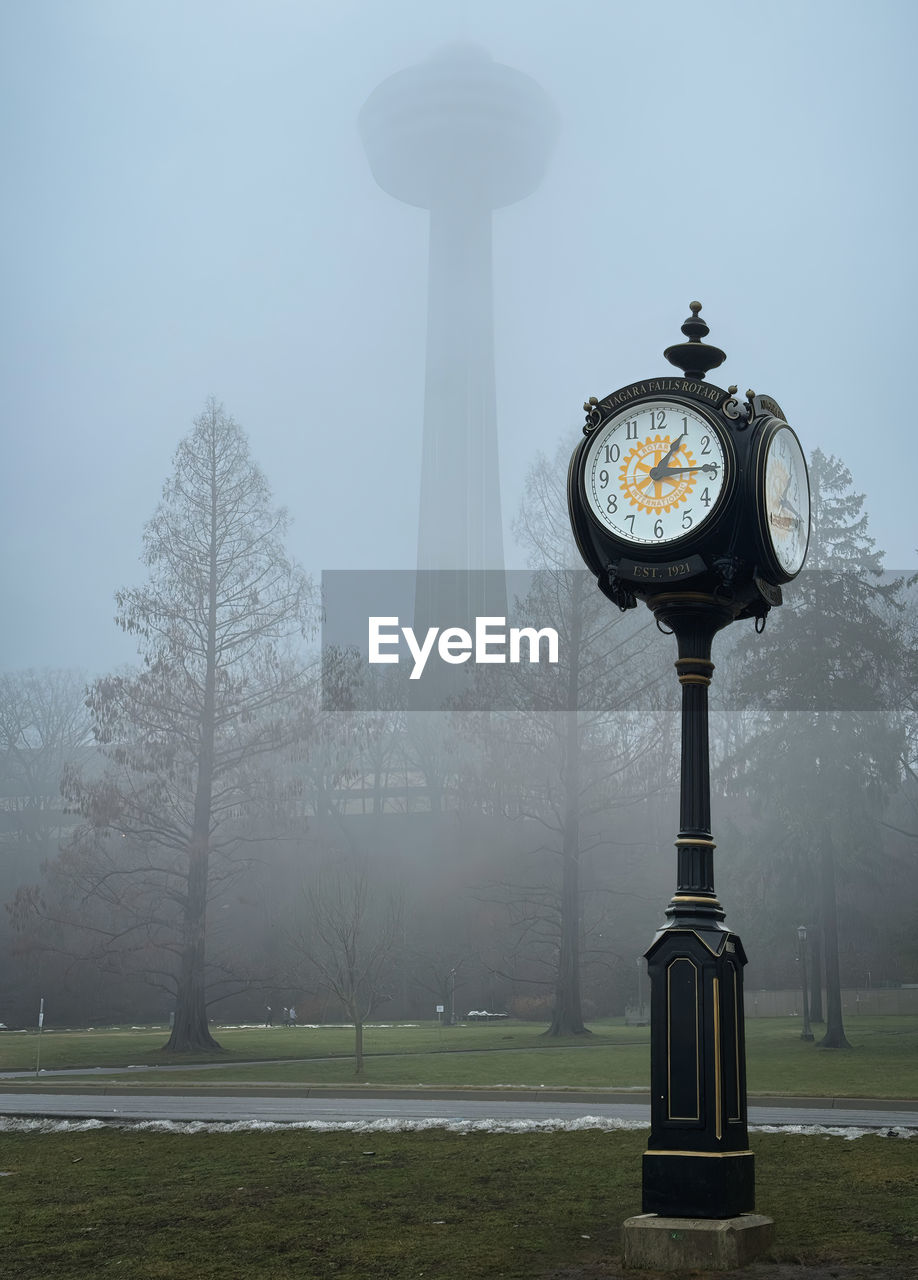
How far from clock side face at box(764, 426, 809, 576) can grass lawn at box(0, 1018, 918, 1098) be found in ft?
38.5

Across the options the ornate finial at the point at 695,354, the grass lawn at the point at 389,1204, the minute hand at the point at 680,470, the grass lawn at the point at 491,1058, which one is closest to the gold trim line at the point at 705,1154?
the grass lawn at the point at 389,1204

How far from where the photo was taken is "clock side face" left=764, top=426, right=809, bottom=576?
337 inches

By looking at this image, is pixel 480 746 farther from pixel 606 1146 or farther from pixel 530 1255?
pixel 530 1255

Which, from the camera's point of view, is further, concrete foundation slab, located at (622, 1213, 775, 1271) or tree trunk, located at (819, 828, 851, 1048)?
tree trunk, located at (819, 828, 851, 1048)

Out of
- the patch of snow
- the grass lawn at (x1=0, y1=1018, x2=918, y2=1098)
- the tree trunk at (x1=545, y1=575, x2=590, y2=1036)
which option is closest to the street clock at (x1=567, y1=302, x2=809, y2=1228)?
the patch of snow

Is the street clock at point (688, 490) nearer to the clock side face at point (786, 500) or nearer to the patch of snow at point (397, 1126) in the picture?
the clock side face at point (786, 500)

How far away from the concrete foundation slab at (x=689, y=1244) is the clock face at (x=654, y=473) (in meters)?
3.74

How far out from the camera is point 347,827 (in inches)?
2334

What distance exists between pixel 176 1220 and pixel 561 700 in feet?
98.6

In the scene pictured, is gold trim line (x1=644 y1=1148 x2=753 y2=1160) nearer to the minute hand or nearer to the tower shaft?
the minute hand

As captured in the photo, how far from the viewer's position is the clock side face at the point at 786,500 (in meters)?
8.55

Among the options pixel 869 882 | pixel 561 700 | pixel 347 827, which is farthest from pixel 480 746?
pixel 347 827

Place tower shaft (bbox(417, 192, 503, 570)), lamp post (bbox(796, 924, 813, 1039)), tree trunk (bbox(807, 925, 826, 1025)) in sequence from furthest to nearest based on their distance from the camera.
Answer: tower shaft (bbox(417, 192, 503, 570))
tree trunk (bbox(807, 925, 826, 1025))
lamp post (bbox(796, 924, 813, 1039))

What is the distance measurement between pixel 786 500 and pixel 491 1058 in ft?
69.9
